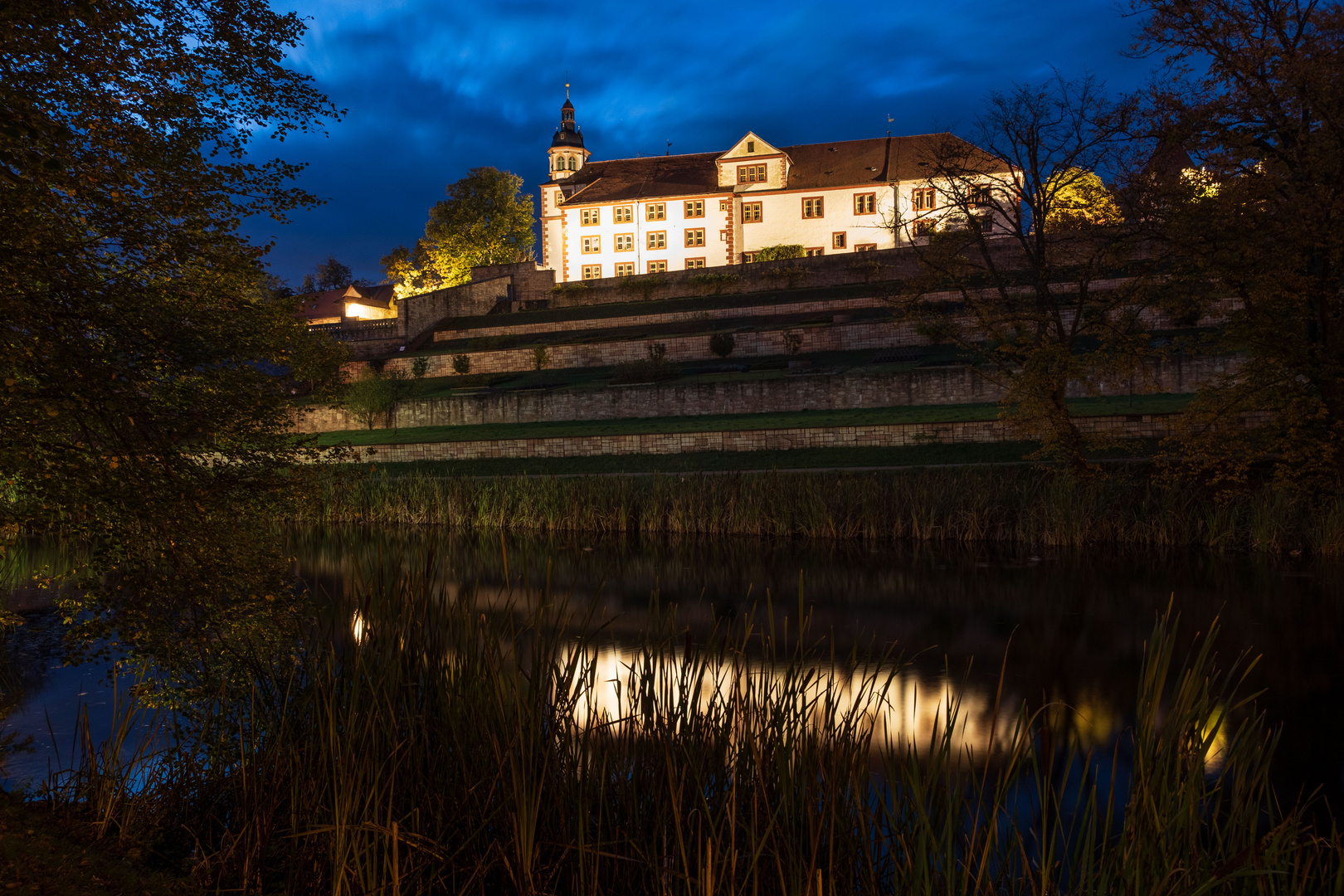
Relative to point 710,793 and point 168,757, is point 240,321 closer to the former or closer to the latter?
point 168,757

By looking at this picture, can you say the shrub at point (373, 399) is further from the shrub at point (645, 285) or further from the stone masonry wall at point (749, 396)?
the shrub at point (645, 285)

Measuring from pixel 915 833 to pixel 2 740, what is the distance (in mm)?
6790

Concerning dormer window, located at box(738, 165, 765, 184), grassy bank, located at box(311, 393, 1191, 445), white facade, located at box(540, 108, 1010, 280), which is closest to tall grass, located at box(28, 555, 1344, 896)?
grassy bank, located at box(311, 393, 1191, 445)

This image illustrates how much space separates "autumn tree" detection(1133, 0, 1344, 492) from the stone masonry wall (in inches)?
361

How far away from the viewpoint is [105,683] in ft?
27.8

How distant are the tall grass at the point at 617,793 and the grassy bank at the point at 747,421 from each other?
16622 millimetres

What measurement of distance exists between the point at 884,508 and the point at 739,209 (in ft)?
146

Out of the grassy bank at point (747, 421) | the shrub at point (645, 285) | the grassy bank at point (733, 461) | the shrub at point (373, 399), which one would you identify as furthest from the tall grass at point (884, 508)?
the shrub at point (645, 285)

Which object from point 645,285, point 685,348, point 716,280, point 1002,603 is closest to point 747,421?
point 685,348

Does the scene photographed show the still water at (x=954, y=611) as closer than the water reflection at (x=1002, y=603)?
Yes

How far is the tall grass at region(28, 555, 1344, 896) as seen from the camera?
310cm

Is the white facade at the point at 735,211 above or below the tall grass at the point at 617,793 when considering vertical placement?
above

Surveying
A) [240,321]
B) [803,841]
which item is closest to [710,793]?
[803,841]

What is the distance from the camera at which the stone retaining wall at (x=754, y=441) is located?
19766 millimetres
